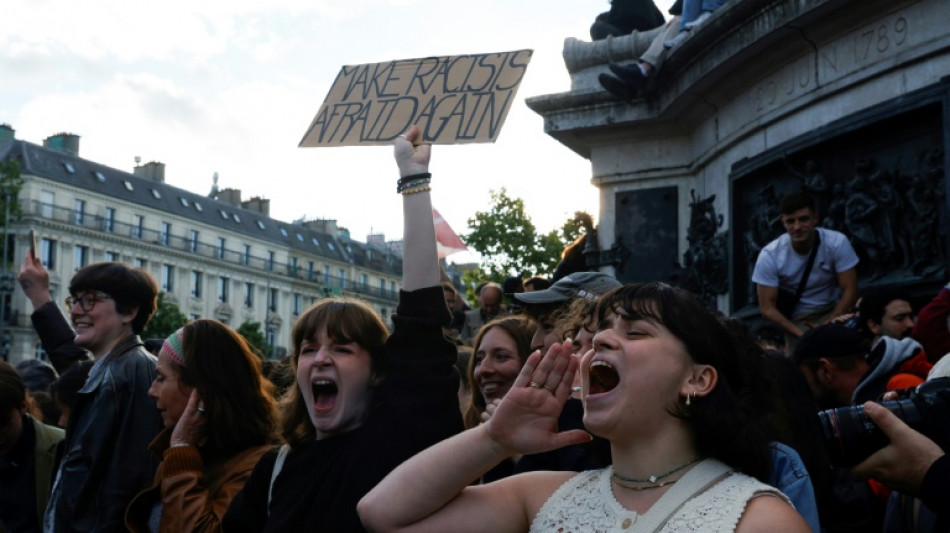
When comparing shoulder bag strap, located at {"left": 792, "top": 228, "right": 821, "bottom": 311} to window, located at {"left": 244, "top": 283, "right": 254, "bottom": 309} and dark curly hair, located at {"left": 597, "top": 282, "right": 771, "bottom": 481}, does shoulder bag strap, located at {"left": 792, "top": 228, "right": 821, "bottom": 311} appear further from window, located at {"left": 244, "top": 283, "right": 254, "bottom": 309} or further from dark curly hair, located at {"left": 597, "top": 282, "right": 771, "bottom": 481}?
window, located at {"left": 244, "top": 283, "right": 254, "bottom": 309}

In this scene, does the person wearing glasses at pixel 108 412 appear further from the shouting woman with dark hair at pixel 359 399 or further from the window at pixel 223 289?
the window at pixel 223 289

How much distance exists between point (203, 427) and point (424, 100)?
1617 millimetres

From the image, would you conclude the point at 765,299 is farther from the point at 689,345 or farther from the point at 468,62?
the point at 689,345

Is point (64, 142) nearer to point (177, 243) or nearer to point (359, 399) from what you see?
point (177, 243)

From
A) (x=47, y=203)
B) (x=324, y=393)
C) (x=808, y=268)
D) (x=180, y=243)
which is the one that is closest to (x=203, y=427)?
(x=324, y=393)

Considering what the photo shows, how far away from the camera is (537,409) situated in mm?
2721

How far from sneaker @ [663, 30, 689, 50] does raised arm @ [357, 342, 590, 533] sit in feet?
22.9

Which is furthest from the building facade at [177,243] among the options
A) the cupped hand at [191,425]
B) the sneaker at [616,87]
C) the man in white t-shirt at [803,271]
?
the cupped hand at [191,425]

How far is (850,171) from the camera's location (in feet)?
25.2

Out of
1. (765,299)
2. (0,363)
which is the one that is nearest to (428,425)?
(0,363)

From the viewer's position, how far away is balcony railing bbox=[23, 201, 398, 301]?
6894cm

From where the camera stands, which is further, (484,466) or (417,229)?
(417,229)

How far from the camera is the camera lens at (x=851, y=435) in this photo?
9.52 feet

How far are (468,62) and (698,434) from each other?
2.71 m
